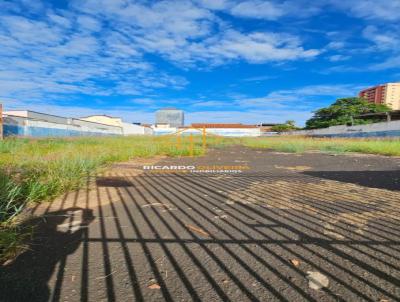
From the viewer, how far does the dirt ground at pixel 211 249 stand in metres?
1.83

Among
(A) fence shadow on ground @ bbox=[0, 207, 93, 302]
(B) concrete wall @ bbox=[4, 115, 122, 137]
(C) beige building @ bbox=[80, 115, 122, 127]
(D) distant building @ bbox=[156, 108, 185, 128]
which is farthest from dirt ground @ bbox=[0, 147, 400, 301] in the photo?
(D) distant building @ bbox=[156, 108, 185, 128]

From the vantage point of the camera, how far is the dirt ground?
5.99 ft

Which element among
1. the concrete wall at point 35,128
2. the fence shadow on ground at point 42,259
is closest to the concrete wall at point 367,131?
the fence shadow on ground at point 42,259

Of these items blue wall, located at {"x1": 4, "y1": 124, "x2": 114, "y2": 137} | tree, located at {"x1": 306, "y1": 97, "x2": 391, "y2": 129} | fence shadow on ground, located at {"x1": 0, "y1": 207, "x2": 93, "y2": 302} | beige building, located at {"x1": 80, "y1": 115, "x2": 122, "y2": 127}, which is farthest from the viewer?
beige building, located at {"x1": 80, "y1": 115, "x2": 122, "y2": 127}

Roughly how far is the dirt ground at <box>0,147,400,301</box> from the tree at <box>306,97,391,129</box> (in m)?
48.5

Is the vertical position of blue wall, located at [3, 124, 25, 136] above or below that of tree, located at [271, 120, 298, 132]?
below

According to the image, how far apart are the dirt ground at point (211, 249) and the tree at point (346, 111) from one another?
48.5 meters

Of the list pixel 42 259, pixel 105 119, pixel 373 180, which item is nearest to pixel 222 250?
pixel 42 259

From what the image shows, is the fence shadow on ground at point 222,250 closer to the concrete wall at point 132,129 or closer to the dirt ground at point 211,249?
the dirt ground at point 211,249

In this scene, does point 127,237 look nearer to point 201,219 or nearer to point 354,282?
point 201,219

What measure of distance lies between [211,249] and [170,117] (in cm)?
8127

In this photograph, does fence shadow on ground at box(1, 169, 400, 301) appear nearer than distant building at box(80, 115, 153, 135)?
Yes

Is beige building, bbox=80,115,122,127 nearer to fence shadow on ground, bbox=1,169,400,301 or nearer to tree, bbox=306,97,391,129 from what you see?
tree, bbox=306,97,391,129

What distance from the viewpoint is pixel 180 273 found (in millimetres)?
2047
